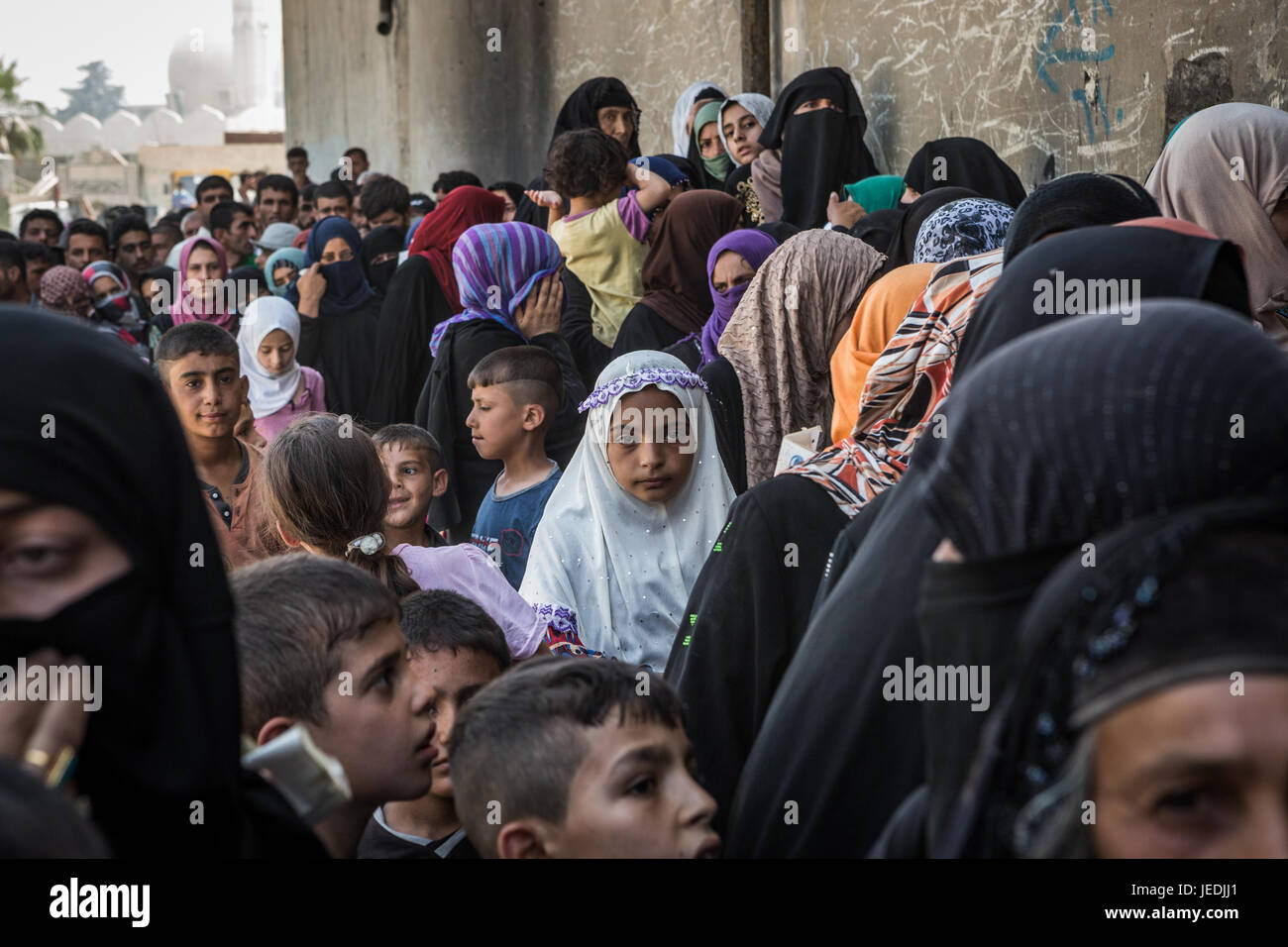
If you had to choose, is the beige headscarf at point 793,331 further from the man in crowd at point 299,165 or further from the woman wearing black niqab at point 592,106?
the man in crowd at point 299,165

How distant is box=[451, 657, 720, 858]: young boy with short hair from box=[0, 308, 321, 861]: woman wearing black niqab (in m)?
0.62

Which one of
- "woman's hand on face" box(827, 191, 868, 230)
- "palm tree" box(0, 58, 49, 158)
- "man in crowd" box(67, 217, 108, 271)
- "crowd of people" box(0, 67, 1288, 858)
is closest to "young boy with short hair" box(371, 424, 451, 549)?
"crowd of people" box(0, 67, 1288, 858)

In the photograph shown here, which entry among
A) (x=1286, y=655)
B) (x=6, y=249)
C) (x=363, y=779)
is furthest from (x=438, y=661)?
(x=6, y=249)

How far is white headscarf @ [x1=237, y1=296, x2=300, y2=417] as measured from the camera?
5.77 meters

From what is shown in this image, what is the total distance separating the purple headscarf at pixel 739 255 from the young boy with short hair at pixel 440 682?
82.8 inches

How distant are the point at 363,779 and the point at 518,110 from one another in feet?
39.6

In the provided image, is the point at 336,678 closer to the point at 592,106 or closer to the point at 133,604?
the point at 133,604

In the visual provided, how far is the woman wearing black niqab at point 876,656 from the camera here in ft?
4.69

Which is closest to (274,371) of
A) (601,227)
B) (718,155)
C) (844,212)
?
(601,227)

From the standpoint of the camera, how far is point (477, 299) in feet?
16.5

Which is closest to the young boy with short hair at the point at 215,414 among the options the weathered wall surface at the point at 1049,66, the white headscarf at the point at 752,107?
the weathered wall surface at the point at 1049,66

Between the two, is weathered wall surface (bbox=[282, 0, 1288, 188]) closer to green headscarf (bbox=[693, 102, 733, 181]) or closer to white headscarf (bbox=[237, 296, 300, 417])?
green headscarf (bbox=[693, 102, 733, 181])

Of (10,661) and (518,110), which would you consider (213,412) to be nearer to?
(10,661)

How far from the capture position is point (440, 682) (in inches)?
102
